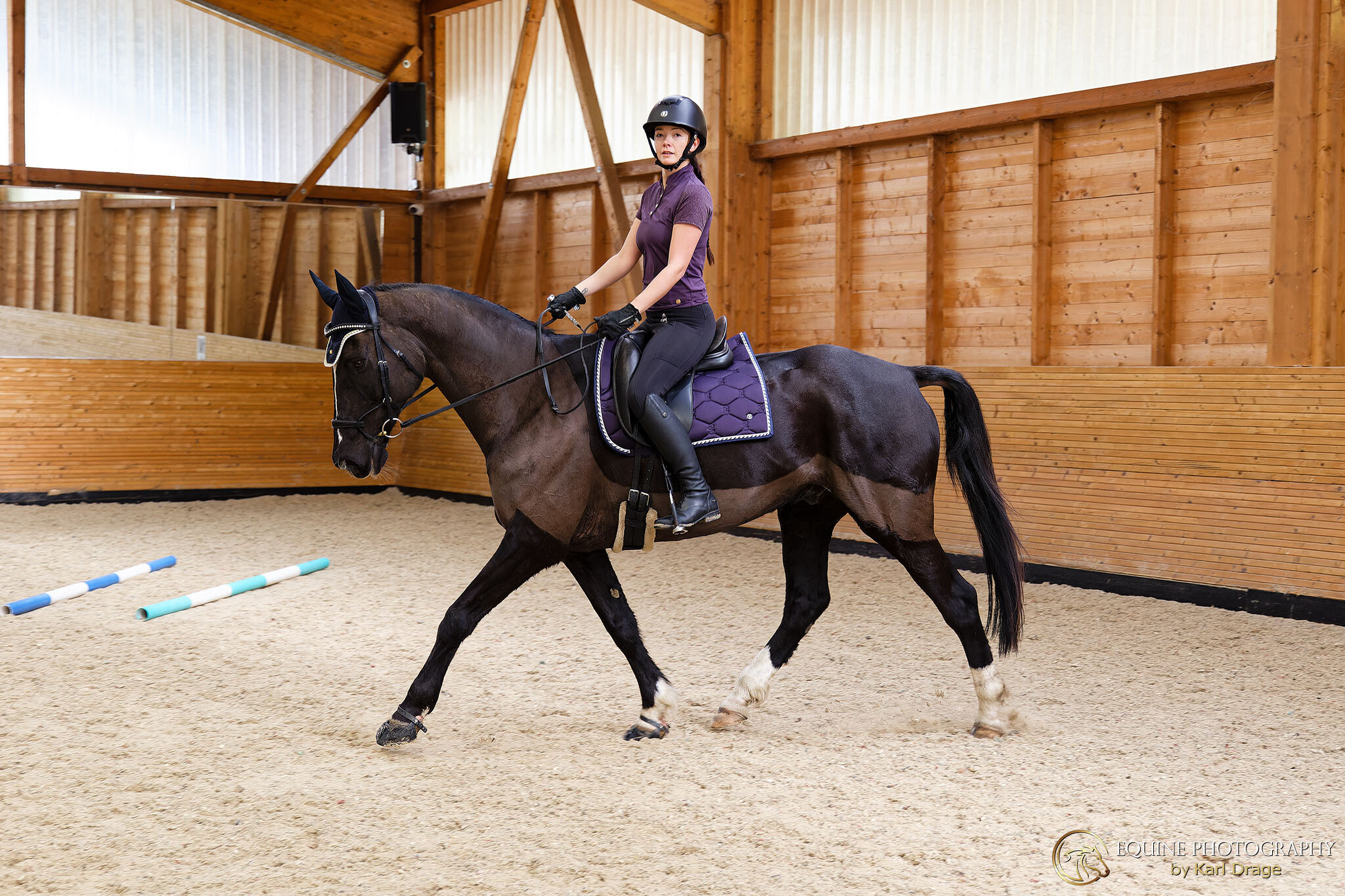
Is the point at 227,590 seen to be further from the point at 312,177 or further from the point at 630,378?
the point at 312,177

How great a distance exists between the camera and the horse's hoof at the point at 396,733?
135 inches

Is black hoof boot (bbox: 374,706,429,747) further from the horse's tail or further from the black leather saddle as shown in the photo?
the horse's tail

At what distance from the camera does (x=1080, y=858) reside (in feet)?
8.55

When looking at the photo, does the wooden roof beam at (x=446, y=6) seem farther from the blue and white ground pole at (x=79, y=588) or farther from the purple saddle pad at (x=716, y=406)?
the purple saddle pad at (x=716, y=406)

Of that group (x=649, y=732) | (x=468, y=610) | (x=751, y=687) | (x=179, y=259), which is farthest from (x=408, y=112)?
(x=649, y=732)

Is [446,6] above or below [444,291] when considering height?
above

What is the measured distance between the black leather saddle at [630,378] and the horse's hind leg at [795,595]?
0.66m

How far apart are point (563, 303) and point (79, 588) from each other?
12.8 ft

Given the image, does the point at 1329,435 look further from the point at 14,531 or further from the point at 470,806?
the point at 14,531

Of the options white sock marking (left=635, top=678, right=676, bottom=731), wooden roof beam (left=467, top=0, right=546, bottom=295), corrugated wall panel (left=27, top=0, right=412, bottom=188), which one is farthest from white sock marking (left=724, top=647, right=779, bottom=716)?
corrugated wall panel (left=27, top=0, right=412, bottom=188)

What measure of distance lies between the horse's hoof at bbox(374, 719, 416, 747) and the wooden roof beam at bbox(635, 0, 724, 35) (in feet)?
20.6

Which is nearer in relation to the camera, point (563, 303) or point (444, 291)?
point (563, 303)

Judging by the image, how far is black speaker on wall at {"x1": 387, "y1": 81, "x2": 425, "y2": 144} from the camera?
11346 millimetres

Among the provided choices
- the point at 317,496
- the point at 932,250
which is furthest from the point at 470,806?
the point at 317,496
